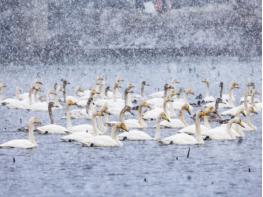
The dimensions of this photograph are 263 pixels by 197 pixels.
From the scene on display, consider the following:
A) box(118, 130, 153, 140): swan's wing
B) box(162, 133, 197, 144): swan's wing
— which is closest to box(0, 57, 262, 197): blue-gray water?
box(162, 133, 197, 144): swan's wing

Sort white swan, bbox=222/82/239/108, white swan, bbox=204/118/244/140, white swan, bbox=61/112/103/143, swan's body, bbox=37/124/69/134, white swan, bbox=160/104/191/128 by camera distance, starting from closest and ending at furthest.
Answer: white swan, bbox=61/112/103/143 < white swan, bbox=204/118/244/140 < swan's body, bbox=37/124/69/134 < white swan, bbox=160/104/191/128 < white swan, bbox=222/82/239/108

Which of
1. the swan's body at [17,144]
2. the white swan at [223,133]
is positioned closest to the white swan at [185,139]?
the white swan at [223,133]

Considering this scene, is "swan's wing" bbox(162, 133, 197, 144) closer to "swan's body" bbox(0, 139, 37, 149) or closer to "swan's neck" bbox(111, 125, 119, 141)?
"swan's neck" bbox(111, 125, 119, 141)

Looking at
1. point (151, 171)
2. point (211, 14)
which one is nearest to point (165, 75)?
point (151, 171)

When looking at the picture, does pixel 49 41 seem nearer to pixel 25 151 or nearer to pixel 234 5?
pixel 234 5

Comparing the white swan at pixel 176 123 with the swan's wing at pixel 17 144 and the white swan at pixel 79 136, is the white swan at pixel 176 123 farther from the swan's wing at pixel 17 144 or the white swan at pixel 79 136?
the swan's wing at pixel 17 144

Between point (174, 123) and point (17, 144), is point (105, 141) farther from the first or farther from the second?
point (174, 123)

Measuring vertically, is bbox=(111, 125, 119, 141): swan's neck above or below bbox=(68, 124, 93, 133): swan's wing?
above

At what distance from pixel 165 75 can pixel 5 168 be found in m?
44.5

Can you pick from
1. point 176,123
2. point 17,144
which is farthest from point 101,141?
point 176,123

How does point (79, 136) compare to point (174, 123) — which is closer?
point (79, 136)

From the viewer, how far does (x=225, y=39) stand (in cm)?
12862

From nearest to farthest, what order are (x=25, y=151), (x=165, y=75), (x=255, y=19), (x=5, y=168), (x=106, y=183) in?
1. (x=106, y=183)
2. (x=5, y=168)
3. (x=25, y=151)
4. (x=165, y=75)
5. (x=255, y=19)

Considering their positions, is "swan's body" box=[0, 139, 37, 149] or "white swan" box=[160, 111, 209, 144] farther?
"white swan" box=[160, 111, 209, 144]
